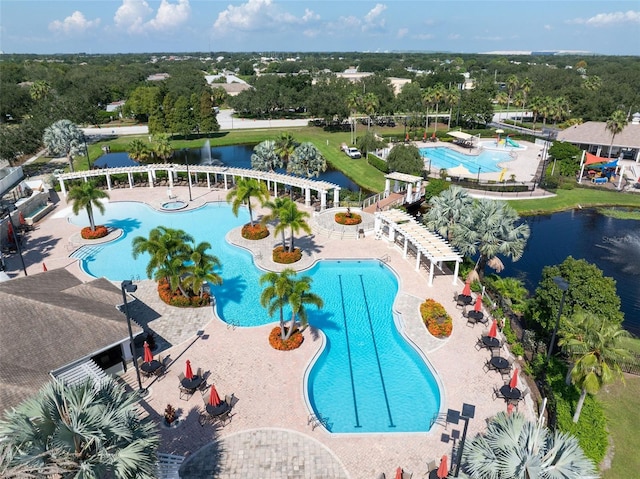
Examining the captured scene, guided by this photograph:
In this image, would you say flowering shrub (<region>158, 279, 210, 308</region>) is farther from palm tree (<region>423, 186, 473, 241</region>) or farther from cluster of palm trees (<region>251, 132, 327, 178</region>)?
cluster of palm trees (<region>251, 132, 327, 178</region>)

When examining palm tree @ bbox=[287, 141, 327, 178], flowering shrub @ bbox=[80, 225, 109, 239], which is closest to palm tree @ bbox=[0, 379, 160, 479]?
flowering shrub @ bbox=[80, 225, 109, 239]

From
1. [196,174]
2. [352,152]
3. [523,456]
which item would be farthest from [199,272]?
[352,152]

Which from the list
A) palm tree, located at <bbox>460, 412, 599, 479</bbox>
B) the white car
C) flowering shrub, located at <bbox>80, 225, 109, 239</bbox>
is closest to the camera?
palm tree, located at <bbox>460, 412, 599, 479</bbox>

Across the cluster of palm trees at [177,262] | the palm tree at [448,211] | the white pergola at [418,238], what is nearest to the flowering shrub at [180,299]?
the cluster of palm trees at [177,262]

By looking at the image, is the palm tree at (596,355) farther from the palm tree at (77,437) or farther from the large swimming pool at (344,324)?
the palm tree at (77,437)

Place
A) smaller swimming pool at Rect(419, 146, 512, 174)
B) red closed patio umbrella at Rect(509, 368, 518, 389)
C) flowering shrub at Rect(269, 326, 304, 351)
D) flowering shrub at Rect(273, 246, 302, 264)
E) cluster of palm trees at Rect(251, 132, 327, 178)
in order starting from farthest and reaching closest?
smaller swimming pool at Rect(419, 146, 512, 174)
cluster of palm trees at Rect(251, 132, 327, 178)
flowering shrub at Rect(273, 246, 302, 264)
flowering shrub at Rect(269, 326, 304, 351)
red closed patio umbrella at Rect(509, 368, 518, 389)

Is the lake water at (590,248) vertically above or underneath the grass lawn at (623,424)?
underneath

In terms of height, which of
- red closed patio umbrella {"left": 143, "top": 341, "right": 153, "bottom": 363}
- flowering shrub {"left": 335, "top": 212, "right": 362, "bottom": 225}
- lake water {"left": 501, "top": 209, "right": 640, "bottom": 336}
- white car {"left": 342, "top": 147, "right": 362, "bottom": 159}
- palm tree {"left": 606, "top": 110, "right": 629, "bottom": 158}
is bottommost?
lake water {"left": 501, "top": 209, "right": 640, "bottom": 336}
